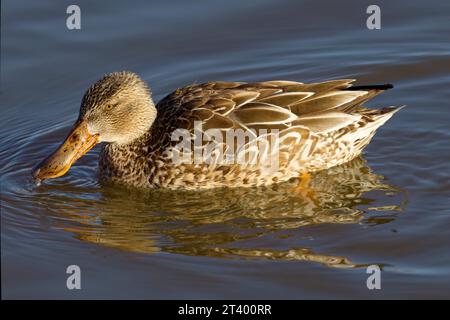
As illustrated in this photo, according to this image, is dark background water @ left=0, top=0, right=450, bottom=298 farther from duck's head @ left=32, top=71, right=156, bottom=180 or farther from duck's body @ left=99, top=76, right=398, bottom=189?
duck's head @ left=32, top=71, right=156, bottom=180

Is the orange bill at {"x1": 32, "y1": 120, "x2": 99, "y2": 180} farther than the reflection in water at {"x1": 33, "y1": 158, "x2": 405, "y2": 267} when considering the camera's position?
Yes

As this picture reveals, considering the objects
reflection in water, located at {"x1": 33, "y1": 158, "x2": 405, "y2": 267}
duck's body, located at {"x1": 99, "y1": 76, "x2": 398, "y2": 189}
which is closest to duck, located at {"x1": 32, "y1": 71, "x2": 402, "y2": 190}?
duck's body, located at {"x1": 99, "y1": 76, "x2": 398, "y2": 189}

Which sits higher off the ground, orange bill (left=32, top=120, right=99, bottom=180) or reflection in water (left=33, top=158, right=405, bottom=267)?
orange bill (left=32, top=120, right=99, bottom=180)

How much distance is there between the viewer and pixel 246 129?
962 cm

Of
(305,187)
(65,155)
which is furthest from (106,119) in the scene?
(305,187)

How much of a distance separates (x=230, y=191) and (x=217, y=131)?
Answer: 29.0 inches

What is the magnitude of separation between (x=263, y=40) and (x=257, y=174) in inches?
137

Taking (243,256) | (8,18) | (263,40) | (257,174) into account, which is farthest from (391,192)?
(8,18)

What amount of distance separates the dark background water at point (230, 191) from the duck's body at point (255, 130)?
191 mm

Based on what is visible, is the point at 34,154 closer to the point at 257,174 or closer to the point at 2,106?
the point at 2,106

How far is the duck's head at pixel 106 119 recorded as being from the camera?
9766mm

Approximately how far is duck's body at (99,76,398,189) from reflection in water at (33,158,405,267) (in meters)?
0.17

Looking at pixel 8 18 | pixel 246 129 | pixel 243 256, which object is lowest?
pixel 243 256

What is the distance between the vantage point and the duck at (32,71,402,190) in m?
9.66
